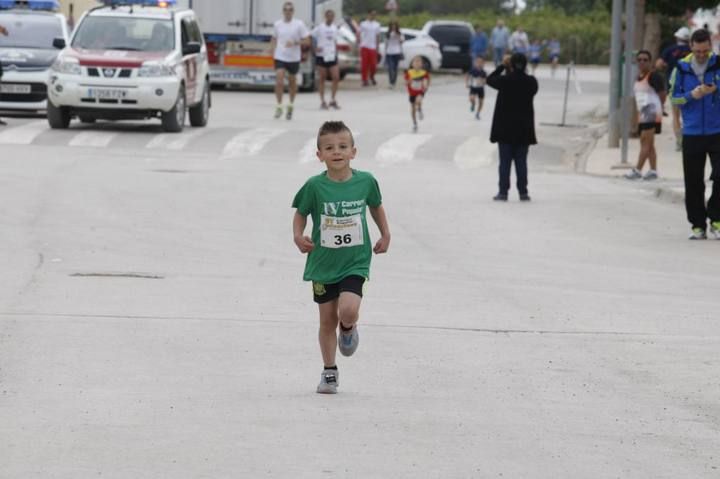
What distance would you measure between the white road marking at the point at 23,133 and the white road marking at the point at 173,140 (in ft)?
5.46

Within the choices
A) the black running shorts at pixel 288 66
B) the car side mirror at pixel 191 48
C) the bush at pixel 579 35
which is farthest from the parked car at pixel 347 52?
the bush at pixel 579 35

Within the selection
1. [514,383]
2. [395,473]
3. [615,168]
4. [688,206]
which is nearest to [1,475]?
[395,473]

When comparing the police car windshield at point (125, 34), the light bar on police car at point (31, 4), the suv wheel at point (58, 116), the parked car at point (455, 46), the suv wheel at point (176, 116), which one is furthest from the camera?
the parked car at point (455, 46)

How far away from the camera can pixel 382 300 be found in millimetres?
11617

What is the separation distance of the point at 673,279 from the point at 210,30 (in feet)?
87.5

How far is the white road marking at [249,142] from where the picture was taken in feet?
79.3

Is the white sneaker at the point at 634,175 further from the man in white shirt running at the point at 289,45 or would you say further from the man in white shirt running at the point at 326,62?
the man in white shirt running at the point at 326,62

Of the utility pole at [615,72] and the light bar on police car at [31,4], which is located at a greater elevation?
the light bar on police car at [31,4]

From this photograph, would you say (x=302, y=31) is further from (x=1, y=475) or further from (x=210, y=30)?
(x=1, y=475)

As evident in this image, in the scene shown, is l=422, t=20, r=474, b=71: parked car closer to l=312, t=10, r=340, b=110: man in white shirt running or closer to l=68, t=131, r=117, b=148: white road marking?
l=312, t=10, r=340, b=110: man in white shirt running

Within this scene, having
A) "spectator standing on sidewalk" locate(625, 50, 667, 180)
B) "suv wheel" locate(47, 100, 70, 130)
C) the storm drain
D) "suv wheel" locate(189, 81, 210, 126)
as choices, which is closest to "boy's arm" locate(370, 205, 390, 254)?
the storm drain

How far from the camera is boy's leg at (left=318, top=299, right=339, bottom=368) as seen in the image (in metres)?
8.30

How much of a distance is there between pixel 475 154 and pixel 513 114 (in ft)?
18.8

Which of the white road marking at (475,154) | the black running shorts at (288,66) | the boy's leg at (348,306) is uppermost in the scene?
the black running shorts at (288,66)
